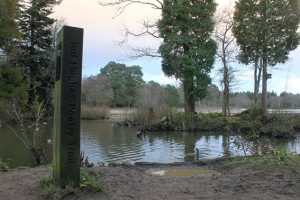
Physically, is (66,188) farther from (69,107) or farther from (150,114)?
(150,114)

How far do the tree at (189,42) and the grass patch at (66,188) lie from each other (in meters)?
22.3

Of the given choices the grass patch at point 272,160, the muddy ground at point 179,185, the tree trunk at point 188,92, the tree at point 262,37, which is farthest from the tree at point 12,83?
the muddy ground at point 179,185

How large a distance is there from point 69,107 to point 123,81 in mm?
58456

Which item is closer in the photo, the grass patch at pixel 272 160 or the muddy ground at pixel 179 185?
the muddy ground at pixel 179 185

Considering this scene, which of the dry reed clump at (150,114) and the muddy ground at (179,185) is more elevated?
the dry reed clump at (150,114)

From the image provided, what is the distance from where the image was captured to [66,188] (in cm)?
543

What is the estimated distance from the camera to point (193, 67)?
1097 inches

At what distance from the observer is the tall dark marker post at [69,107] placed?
553 centimetres

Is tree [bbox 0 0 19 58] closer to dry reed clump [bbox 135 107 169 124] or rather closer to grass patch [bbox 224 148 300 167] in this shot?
dry reed clump [bbox 135 107 169 124]

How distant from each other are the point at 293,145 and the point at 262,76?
10079mm

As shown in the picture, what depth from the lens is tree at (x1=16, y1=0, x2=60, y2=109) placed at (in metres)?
35.0

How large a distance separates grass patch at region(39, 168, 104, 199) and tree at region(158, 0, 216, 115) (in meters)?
22.3

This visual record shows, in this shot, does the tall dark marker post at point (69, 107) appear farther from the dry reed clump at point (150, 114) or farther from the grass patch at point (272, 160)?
the dry reed clump at point (150, 114)

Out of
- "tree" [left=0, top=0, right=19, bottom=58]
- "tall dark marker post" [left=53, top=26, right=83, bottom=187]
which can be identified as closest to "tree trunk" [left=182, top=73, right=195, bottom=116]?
"tree" [left=0, top=0, right=19, bottom=58]
